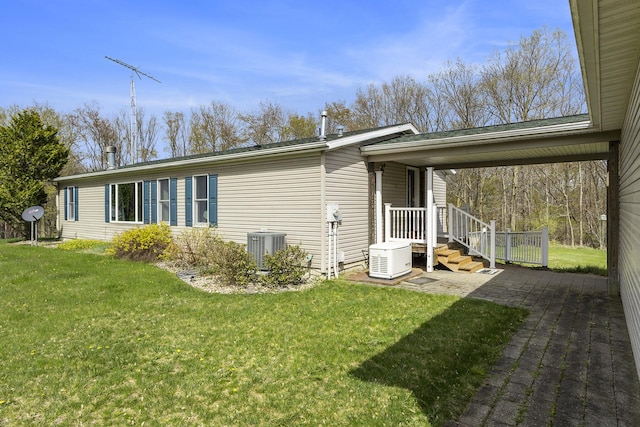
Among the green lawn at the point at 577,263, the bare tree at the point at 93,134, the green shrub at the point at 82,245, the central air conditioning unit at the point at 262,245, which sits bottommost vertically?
the green lawn at the point at 577,263

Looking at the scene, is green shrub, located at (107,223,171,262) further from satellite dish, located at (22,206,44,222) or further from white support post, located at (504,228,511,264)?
white support post, located at (504,228,511,264)

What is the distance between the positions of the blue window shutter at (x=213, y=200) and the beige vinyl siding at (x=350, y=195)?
12.1 ft

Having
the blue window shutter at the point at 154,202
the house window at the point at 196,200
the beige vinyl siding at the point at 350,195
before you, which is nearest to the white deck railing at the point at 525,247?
the beige vinyl siding at the point at 350,195

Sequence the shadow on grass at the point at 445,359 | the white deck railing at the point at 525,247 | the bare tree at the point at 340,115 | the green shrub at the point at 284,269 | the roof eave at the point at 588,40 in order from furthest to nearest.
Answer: the bare tree at the point at 340,115 → the white deck railing at the point at 525,247 → the green shrub at the point at 284,269 → the shadow on grass at the point at 445,359 → the roof eave at the point at 588,40

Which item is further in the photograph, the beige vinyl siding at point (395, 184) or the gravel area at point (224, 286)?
the beige vinyl siding at point (395, 184)

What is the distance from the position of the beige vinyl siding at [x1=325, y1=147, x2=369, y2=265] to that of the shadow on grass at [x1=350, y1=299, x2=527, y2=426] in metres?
3.47

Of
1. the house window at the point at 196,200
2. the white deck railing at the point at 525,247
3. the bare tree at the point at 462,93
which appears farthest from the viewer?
the bare tree at the point at 462,93

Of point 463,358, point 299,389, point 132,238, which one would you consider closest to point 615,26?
point 463,358

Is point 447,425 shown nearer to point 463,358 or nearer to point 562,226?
point 463,358

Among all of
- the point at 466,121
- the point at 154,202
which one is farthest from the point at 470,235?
the point at 466,121

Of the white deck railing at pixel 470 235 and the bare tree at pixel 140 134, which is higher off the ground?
the bare tree at pixel 140 134

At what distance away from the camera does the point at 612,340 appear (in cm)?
400

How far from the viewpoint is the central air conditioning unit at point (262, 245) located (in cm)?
749

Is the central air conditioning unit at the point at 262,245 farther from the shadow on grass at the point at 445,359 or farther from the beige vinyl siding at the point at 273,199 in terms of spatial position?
the shadow on grass at the point at 445,359
